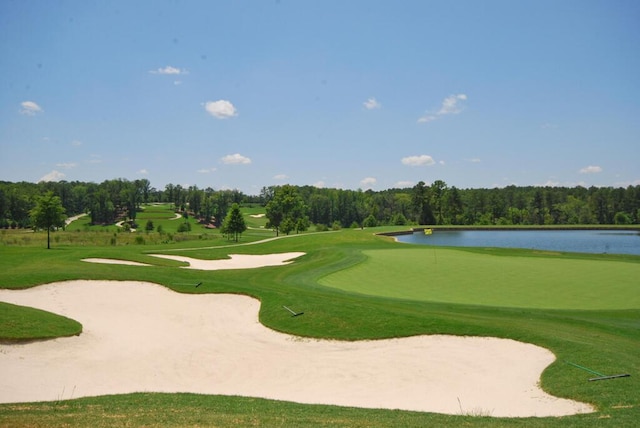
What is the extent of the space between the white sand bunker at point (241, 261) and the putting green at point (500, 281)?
9377 millimetres

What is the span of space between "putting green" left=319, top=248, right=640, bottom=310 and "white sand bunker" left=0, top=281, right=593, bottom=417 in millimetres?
7010

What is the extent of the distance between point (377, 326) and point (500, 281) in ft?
37.2

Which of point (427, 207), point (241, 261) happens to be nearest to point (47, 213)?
point (241, 261)

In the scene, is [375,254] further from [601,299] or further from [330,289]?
[601,299]

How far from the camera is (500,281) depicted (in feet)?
78.4

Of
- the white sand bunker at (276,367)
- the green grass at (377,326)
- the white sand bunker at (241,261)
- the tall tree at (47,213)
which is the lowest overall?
the white sand bunker at (276,367)

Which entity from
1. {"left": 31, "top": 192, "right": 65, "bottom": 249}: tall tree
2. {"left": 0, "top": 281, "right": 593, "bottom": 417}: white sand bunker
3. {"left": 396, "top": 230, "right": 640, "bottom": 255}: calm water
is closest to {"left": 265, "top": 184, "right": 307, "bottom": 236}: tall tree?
{"left": 396, "top": 230, "right": 640, "bottom": 255}: calm water

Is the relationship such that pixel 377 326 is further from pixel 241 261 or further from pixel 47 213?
pixel 47 213

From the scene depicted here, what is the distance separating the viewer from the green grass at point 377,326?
8344 mm

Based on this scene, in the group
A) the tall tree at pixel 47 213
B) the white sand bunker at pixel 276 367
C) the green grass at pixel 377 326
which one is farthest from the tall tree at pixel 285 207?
the white sand bunker at pixel 276 367

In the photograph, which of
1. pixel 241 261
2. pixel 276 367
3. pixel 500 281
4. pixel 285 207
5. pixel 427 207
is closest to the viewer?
pixel 276 367

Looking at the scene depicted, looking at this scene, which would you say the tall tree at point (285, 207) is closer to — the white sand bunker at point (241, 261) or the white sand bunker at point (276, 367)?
the white sand bunker at point (241, 261)

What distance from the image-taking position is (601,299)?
786 inches

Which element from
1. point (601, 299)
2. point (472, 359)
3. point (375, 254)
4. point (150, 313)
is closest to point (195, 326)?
point (150, 313)
